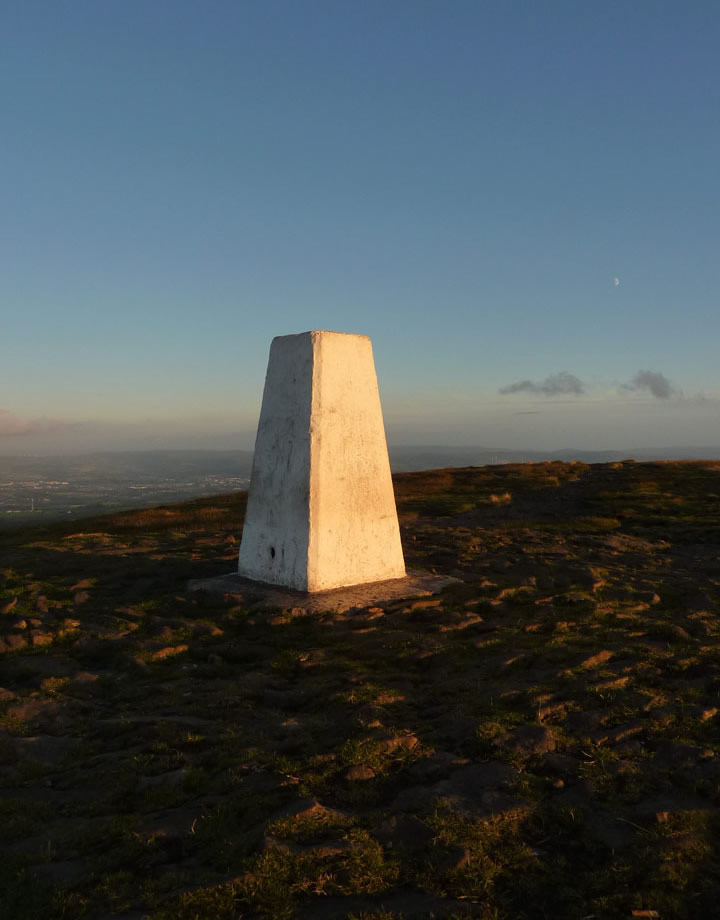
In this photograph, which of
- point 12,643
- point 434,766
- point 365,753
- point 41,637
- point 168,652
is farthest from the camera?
point 41,637

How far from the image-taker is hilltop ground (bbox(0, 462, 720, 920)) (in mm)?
4355

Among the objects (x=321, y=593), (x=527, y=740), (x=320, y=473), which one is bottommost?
Answer: (x=527, y=740)

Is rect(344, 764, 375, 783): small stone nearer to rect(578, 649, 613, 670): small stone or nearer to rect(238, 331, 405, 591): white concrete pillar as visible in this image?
rect(578, 649, 613, 670): small stone

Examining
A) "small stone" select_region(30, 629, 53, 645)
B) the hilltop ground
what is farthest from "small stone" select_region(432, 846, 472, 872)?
"small stone" select_region(30, 629, 53, 645)

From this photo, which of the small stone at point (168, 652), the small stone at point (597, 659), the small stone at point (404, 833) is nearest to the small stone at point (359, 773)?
the small stone at point (404, 833)

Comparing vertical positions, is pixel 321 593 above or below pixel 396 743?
above

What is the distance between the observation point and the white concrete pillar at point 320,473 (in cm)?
Answer: 1244

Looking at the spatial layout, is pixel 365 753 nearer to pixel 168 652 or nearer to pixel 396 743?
pixel 396 743

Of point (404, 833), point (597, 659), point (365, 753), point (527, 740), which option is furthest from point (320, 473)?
point (404, 833)

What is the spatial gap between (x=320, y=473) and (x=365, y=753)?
21.9 feet

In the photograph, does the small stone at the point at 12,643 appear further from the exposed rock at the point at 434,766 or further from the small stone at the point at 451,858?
the small stone at the point at 451,858

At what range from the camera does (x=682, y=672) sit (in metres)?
8.63

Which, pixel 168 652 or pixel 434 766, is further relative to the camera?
pixel 168 652

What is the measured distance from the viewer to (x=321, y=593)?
1248 centimetres
